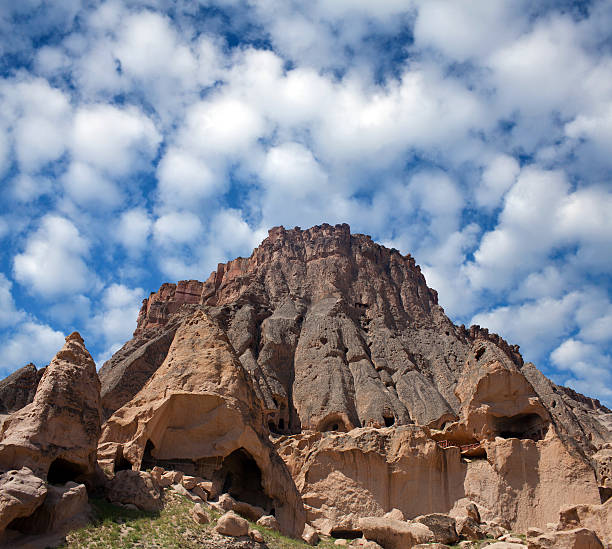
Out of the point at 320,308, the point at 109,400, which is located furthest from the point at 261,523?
the point at 320,308

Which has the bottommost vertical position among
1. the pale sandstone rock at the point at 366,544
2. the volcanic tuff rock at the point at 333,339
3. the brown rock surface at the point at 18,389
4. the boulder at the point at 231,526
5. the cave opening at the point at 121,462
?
the pale sandstone rock at the point at 366,544

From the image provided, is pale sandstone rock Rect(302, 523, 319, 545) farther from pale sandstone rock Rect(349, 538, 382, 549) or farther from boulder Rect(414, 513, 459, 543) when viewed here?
boulder Rect(414, 513, 459, 543)

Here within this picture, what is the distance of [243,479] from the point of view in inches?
891

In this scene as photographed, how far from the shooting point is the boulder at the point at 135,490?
53.8 feet

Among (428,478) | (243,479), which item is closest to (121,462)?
(243,479)

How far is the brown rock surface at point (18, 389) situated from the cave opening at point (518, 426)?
96.3 feet

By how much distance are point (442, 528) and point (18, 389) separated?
30.9 meters

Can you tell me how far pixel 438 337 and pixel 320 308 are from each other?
1779 cm

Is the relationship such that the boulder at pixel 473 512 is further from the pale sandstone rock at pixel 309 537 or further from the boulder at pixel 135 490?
the boulder at pixel 135 490

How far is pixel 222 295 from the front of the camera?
9081 cm

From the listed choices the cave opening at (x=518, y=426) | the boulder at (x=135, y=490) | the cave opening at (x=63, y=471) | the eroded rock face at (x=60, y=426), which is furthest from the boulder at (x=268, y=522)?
the cave opening at (x=518, y=426)

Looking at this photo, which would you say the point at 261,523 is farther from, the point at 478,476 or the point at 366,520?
the point at 478,476

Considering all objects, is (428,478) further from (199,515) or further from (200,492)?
(199,515)

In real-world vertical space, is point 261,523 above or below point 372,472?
below
